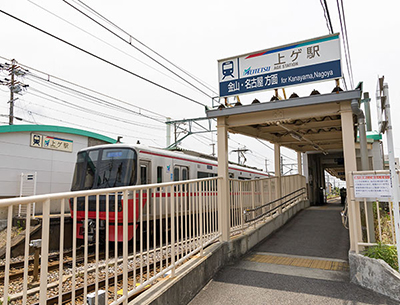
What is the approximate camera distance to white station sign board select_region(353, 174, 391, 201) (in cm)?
405

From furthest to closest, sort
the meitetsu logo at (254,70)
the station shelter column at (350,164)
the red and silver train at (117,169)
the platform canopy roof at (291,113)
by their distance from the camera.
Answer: the red and silver train at (117,169), the meitetsu logo at (254,70), the platform canopy roof at (291,113), the station shelter column at (350,164)

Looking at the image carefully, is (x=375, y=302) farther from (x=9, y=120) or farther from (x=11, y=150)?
(x=9, y=120)

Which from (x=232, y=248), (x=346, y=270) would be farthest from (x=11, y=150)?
(x=346, y=270)

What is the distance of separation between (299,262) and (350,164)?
6.80 feet

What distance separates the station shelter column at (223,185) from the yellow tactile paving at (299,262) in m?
0.85

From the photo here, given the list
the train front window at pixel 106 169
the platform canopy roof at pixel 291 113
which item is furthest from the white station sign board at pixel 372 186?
the train front window at pixel 106 169

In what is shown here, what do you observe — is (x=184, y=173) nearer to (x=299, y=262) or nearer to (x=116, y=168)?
(x=116, y=168)

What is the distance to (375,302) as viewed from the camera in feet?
12.1

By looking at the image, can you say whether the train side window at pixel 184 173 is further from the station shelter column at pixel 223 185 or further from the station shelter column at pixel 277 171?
the station shelter column at pixel 223 185

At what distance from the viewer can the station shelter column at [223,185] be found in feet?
17.9

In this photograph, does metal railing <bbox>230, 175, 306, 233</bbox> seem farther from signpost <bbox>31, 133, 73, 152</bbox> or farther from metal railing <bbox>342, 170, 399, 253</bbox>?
signpost <bbox>31, 133, 73, 152</bbox>

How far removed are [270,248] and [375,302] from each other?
113 inches

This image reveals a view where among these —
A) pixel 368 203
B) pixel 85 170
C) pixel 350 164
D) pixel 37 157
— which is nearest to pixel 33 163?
pixel 37 157

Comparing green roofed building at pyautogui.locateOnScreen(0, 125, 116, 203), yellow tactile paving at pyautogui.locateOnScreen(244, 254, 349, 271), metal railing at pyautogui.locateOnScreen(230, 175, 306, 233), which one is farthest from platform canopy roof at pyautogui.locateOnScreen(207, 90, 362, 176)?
green roofed building at pyautogui.locateOnScreen(0, 125, 116, 203)
